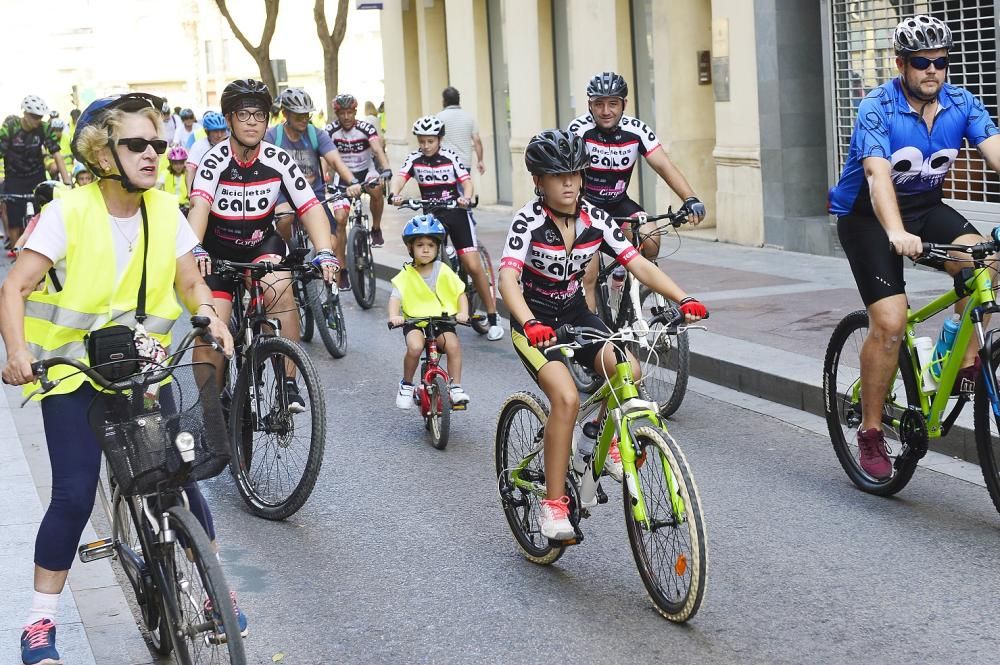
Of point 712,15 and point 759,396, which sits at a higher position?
point 712,15

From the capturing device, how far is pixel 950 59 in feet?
45.2

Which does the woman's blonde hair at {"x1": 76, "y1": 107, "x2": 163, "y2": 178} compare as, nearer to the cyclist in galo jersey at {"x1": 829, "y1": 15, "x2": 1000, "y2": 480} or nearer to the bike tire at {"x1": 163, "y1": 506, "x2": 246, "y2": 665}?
the bike tire at {"x1": 163, "y1": 506, "x2": 246, "y2": 665}

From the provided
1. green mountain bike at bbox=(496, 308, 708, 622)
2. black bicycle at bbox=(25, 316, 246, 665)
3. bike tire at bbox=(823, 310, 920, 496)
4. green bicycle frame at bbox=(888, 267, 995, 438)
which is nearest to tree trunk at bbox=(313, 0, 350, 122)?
bike tire at bbox=(823, 310, 920, 496)

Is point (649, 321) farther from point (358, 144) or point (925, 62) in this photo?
A: point (358, 144)

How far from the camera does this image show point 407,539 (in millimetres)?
6371

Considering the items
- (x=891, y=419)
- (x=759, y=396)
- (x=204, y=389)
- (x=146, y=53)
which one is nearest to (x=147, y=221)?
(x=204, y=389)

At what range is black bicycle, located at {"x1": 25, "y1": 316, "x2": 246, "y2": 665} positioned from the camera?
4.16 m

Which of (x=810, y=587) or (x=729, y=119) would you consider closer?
(x=810, y=587)

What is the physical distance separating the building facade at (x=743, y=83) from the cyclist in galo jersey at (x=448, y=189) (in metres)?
4.62

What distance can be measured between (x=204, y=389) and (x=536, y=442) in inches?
73.9

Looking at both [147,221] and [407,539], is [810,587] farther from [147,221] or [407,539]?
[147,221]

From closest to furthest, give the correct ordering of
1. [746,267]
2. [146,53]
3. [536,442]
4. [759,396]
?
1. [536,442]
2. [759,396]
3. [746,267]
4. [146,53]

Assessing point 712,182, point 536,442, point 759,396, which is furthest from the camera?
point 712,182

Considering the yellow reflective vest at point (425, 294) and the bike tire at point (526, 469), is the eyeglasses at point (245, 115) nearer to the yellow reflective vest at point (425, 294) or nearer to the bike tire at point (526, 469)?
the yellow reflective vest at point (425, 294)
